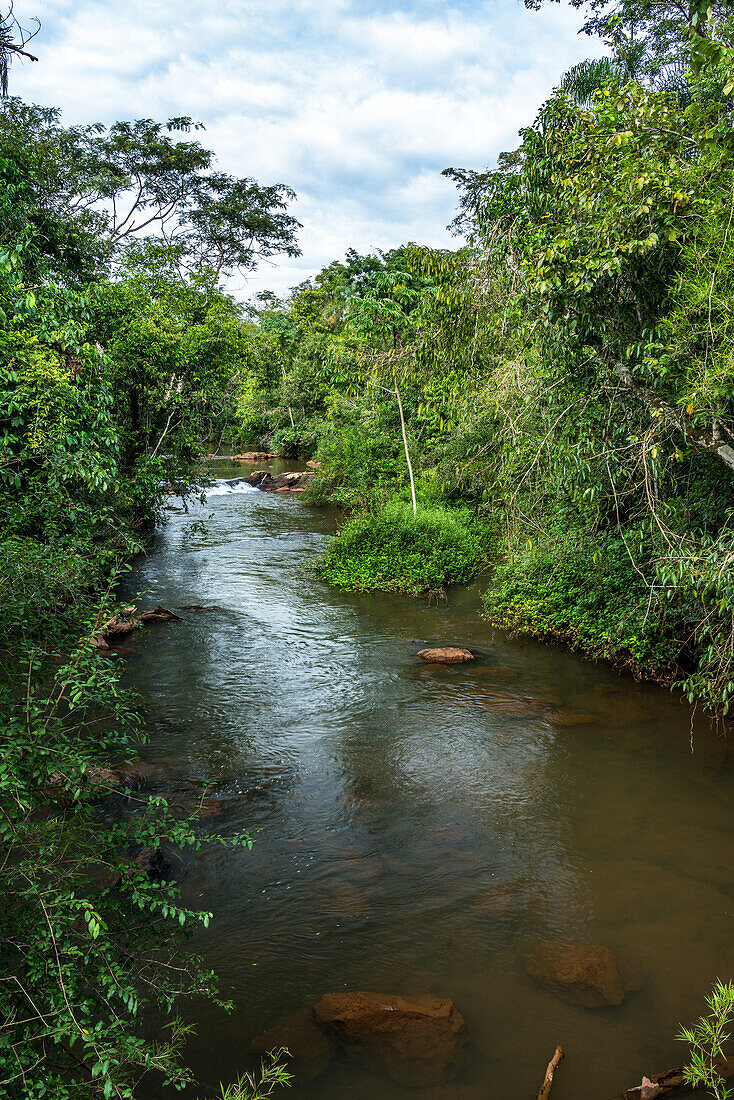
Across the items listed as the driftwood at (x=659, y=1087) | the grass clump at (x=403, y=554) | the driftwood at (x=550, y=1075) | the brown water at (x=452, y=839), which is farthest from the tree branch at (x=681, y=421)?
the grass clump at (x=403, y=554)

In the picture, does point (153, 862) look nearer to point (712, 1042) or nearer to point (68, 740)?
point (68, 740)

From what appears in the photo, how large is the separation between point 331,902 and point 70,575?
3540mm

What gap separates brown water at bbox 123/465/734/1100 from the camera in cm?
448

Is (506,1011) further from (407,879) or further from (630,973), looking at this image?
(407,879)

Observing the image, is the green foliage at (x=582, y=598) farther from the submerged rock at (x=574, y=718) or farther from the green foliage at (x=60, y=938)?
the green foliage at (x=60, y=938)

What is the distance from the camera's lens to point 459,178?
31.5 meters

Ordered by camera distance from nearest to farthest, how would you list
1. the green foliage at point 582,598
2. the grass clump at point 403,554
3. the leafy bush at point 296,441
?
the green foliage at point 582,598 → the grass clump at point 403,554 → the leafy bush at point 296,441

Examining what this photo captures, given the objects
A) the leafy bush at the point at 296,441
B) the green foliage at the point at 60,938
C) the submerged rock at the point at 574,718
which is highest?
the leafy bush at the point at 296,441

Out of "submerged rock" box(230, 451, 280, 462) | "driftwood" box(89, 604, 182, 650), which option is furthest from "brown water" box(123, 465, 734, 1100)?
"submerged rock" box(230, 451, 280, 462)

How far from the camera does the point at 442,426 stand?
10828mm

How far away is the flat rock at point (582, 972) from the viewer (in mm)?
4633

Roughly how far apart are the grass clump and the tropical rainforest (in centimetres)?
7

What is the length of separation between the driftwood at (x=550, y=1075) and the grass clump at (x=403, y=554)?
10.6 m

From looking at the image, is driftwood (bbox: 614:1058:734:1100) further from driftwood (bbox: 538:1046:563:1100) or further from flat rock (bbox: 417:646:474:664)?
flat rock (bbox: 417:646:474:664)
